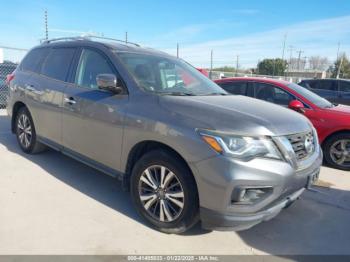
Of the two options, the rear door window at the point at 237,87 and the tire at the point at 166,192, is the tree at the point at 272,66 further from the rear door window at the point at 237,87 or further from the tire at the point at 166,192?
the tire at the point at 166,192

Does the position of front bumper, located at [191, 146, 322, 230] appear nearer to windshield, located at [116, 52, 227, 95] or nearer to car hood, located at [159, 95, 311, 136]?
car hood, located at [159, 95, 311, 136]

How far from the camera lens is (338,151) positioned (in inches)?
220

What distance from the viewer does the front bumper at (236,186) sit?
8.35 feet

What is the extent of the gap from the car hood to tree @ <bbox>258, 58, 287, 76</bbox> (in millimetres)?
52008

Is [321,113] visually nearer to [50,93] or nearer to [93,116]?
[93,116]

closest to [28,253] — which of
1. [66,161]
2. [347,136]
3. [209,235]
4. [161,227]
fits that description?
[161,227]

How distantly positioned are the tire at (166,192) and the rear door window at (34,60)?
287 centimetres

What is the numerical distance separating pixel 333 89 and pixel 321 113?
617cm

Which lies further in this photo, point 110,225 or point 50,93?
point 50,93

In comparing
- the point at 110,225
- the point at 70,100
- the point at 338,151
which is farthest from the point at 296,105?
the point at 110,225

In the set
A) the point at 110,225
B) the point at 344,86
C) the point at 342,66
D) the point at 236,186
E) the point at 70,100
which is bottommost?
the point at 110,225

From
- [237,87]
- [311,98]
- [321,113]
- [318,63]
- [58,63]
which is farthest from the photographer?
[318,63]

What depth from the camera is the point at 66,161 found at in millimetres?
5055

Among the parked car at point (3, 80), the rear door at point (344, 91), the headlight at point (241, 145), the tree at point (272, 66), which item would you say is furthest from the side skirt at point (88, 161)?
the tree at point (272, 66)
